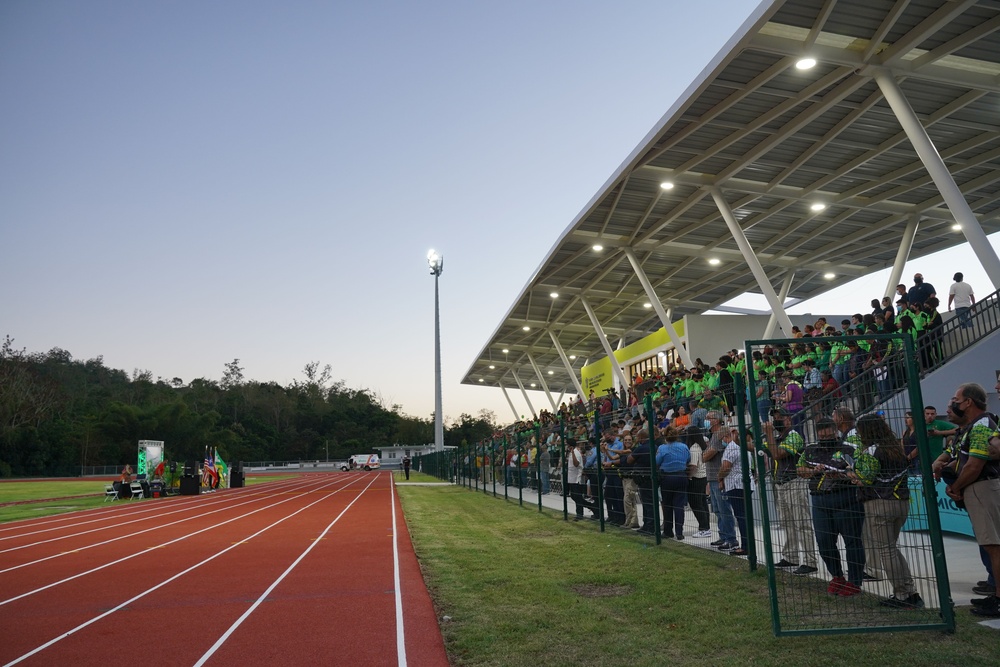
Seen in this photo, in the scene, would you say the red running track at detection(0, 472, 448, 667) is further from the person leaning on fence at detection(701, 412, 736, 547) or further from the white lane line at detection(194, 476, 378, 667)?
the person leaning on fence at detection(701, 412, 736, 547)

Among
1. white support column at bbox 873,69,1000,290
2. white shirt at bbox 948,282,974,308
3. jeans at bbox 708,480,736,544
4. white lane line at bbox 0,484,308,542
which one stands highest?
white support column at bbox 873,69,1000,290

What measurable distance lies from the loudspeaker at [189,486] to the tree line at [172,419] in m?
37.9

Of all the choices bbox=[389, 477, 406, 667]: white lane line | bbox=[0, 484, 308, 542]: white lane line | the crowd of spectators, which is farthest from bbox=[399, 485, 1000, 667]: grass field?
bbox=[0, 484, 308, 542]: white lane line

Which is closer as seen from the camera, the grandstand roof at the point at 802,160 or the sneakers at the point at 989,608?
the sneakers at the point at 989,608

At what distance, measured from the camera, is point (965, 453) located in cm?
516

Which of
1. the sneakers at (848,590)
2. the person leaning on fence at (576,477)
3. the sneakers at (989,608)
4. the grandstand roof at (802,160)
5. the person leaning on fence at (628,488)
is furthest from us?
the grandstand roof at (802,160)

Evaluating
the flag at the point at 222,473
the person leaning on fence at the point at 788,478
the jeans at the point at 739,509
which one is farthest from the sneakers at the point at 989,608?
the flag at the point at 222,473

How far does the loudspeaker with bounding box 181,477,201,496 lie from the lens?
30203mm

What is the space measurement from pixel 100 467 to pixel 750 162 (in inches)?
2735

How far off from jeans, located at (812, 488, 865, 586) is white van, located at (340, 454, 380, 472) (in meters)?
68.1

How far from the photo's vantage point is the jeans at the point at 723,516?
27.7 ft

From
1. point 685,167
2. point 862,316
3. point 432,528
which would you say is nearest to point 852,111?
point 685,167

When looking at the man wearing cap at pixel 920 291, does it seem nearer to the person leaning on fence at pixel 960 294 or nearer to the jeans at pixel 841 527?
the person leaning on fence at pixel 960 294

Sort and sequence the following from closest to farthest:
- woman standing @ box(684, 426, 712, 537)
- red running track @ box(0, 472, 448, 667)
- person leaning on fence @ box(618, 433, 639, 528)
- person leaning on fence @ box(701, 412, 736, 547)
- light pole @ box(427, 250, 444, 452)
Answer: red running track @ box(0, 472, 448, 667)
person leaning on fence @ box(701, 412, 736, 547)
woman standing @ box(684, 426, 712, 537)
person leaning on fence @ box(618, 433, 639, 528)
light pole @ box(427, 250, 444, 452)
